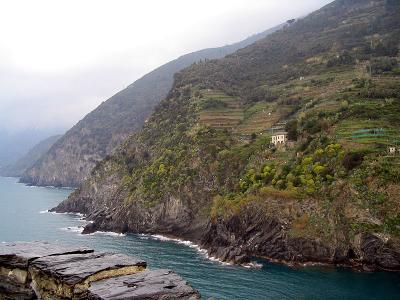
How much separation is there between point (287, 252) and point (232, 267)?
34.2 feet

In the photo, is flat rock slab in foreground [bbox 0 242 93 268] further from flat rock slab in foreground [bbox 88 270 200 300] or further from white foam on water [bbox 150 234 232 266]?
white foam on water [bbox 150 234 232 266]

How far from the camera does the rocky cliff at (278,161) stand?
7450 cm

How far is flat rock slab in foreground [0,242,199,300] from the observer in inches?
617

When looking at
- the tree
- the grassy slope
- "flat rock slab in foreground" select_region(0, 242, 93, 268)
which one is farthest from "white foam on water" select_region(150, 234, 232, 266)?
"flat rock slab in foreground" select_region(0, 242, 93, 268)

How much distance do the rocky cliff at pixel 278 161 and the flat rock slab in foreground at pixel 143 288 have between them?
6011cm

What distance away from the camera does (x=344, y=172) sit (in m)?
78.4

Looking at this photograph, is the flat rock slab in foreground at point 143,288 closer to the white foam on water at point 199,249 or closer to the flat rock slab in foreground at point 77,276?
the flat rock slab in foreground at point 77,276

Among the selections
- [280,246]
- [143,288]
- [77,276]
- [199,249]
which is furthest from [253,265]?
[143,288]

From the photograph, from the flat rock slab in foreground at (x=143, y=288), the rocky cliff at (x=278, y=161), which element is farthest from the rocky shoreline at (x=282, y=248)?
the flat rock slab in foreground at (x=143, y=288)

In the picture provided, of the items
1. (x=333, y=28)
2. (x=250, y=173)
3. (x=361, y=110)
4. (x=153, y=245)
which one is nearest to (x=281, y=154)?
(x=250, y=173)

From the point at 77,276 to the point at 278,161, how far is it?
270ft

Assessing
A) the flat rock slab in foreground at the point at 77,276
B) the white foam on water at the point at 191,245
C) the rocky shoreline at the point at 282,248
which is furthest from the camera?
the white foam on water at the point at 191,245

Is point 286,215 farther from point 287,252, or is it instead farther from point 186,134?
point 186,134

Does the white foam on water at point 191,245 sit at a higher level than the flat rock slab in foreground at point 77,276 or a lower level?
lower
